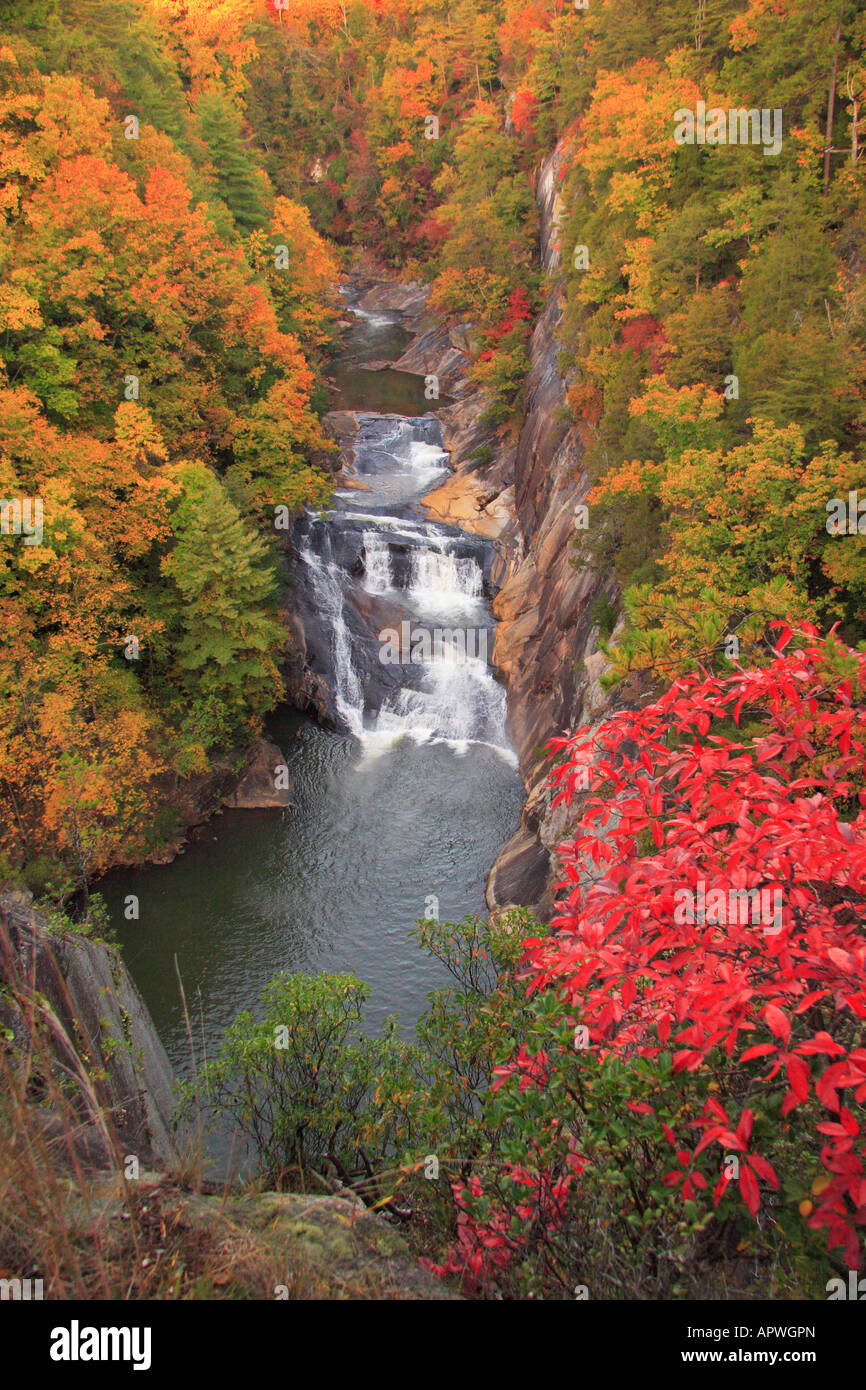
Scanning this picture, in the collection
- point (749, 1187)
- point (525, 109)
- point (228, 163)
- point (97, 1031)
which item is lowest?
point (97, 1031)

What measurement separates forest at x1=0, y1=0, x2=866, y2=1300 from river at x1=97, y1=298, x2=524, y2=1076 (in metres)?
1.32

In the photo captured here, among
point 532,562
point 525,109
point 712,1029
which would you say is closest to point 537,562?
point 532,562

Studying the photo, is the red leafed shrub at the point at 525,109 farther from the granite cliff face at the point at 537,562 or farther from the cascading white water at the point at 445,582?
the cascading white water at the point at 445,582

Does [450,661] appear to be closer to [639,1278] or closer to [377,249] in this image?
[639,1278]

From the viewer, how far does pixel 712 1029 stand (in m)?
3.61

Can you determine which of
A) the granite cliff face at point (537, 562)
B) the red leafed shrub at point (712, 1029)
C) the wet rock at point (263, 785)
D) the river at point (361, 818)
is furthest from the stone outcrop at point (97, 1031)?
the wet rock at point (263, 785)

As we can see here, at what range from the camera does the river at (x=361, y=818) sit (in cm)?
1659

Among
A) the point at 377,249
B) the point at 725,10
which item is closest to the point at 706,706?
the point at 725,10

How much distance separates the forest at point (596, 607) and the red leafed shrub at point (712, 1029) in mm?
37

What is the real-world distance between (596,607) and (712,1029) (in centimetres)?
1582

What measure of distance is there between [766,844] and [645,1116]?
1805mm

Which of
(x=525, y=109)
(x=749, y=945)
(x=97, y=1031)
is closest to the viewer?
(x=749, y=945)

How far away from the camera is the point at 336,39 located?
68.6m

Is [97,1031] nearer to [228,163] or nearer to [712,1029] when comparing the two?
[712,1029]
